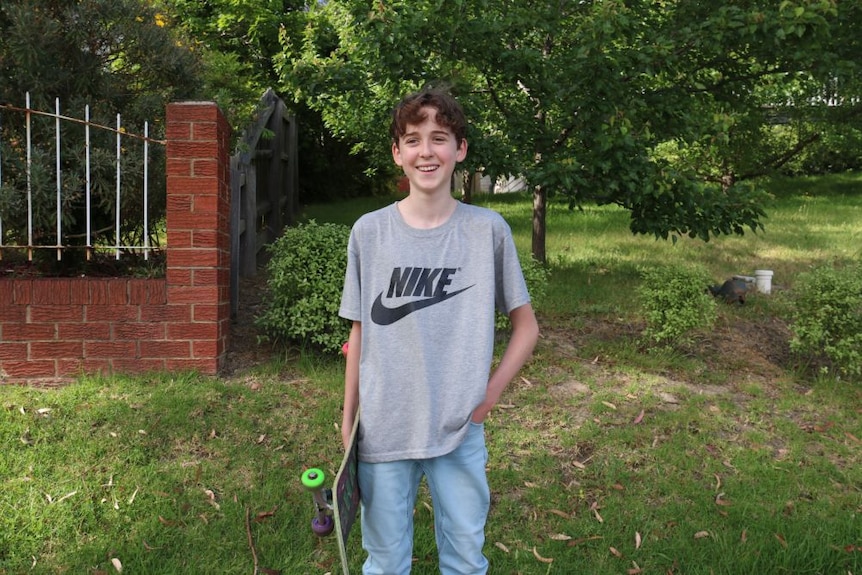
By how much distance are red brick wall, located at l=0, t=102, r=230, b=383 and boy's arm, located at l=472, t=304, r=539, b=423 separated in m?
2.65

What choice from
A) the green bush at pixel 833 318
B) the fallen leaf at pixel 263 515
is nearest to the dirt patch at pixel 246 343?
the fallen leaf at pixel 263 515

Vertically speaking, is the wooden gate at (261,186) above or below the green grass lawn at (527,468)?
above

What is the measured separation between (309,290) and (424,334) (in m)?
2.83

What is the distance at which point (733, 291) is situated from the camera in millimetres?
→ 6676

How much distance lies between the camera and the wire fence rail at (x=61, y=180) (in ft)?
13.9

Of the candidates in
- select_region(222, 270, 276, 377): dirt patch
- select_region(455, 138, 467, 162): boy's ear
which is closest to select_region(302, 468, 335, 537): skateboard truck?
select_region(455, 138, 467, 162): boy's ear

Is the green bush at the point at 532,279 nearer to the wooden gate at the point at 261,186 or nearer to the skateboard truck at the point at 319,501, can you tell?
the wooden gate at the point at 261,186

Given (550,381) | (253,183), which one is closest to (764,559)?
(550,381)

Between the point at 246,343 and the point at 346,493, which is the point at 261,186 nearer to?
the point at 246,343

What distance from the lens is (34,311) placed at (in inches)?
167

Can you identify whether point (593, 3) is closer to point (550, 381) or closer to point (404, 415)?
point (550, 381)

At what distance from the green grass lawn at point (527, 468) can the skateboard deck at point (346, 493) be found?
1.04 m

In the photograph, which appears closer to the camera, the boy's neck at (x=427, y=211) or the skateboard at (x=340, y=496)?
the skateboard at (x=340, y=496)

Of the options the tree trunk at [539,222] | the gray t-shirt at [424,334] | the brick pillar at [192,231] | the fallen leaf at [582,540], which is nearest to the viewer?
the gray t-shirt at [424,334]
